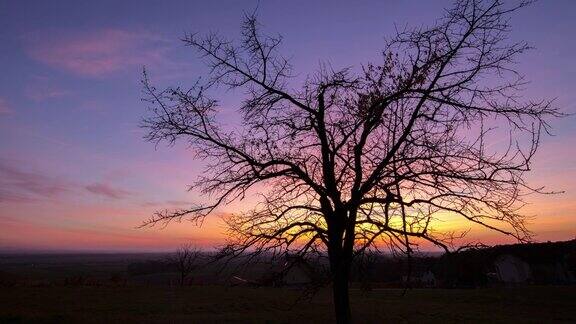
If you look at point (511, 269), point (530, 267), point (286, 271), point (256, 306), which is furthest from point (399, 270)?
point (511, 269)

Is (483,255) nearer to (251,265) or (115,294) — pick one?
(251,265)

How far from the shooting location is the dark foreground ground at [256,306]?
2522 centimetres

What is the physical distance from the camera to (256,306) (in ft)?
104

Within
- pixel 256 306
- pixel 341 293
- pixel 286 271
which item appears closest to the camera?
pixel 286 271

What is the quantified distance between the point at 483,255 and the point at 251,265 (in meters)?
4.89

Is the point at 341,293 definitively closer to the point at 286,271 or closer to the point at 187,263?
the point at 286,271

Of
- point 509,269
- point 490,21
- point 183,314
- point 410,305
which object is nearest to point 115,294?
point 183,314

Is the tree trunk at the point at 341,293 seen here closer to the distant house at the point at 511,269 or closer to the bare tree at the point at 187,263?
the bare tree at the point at 187,263

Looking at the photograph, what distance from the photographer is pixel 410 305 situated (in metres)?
33.6

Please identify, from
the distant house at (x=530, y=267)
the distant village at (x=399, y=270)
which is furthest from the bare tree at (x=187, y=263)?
the distant house at (x=530, y=267)

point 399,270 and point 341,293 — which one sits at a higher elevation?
point 399,270

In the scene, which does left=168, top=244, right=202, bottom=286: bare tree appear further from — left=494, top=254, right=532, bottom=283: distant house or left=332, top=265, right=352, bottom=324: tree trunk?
left=494, top=254, right=532, bottom=283: distant house

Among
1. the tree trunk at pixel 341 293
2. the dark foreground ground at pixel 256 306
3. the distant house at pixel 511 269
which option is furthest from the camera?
the distant house at pixel 511 269

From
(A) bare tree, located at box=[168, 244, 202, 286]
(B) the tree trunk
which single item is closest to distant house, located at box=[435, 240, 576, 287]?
(A) bare tree, located at box=[168, 244, 202, 286]
